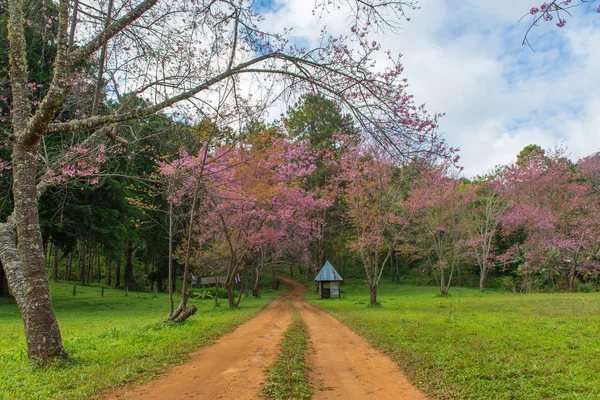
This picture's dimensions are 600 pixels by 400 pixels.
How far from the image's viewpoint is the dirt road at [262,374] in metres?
4.91

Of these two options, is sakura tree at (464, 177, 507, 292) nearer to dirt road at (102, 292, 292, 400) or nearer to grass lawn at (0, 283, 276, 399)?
grass lawn at (0, 283, 276, 399)

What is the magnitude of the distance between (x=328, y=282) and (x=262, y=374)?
2106 centimetres

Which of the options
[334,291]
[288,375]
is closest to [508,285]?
[334,291]

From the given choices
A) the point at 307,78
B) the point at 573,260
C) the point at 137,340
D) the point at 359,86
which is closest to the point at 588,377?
the point at 359,86

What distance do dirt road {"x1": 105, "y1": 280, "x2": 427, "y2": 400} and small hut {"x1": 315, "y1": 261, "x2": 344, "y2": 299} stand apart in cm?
1681

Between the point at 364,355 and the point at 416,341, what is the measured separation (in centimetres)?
164

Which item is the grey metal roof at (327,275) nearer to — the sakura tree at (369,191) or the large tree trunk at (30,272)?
the sakura tree at (369,191)

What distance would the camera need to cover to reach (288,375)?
5641 mm

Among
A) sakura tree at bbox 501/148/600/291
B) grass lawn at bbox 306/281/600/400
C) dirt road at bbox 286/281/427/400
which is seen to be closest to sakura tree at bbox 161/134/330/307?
dirt road at bbox 286/281/427/400

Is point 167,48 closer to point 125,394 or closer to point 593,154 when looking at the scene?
point 125,394

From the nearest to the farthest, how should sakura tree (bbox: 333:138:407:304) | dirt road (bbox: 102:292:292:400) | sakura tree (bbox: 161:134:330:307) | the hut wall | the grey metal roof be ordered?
dirt road (bbox: 102:292:292:400), sakura tree (bbox: 161:134:330:307), sakura tree (bbox: 333:138:407:304), the grey metal roof, the hut wall

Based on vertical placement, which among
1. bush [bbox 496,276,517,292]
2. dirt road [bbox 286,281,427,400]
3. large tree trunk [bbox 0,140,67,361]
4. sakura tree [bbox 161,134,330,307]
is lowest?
bush [bbox 496,276,517,292]

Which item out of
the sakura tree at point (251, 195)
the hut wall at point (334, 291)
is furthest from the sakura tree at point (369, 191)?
the hut wall at point (334, 291)

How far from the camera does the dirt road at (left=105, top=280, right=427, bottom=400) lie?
4914 millimetres
